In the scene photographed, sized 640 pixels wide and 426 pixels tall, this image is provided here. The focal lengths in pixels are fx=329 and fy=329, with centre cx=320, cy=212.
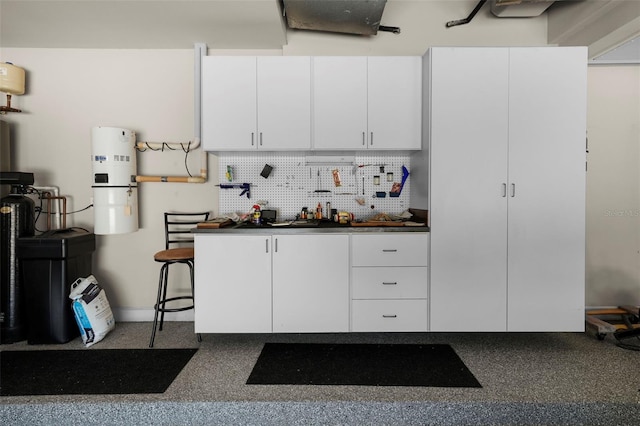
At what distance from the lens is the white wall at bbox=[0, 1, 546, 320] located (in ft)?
9.70

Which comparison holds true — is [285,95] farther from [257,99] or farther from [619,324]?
[619,324]

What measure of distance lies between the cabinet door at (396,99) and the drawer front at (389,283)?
0.98 meters

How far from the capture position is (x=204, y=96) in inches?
102

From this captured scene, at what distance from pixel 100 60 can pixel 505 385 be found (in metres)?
4.05

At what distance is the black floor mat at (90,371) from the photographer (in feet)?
6.40

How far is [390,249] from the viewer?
7.82ft

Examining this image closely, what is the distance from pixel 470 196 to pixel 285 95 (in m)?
1.60

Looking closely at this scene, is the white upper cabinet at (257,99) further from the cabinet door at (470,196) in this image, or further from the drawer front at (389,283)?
the drawer front at (389,283)

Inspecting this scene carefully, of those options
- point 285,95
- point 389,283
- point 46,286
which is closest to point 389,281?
point 389,283

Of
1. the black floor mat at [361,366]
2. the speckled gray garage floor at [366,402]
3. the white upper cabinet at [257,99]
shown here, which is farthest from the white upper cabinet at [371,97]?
the speckled gray garage floor at [366,402]

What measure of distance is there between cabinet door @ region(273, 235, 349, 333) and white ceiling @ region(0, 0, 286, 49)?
1694 millimetres

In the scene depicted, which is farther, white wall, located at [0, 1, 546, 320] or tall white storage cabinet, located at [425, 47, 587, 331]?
white wall, located at [0, 1, 546, 320]

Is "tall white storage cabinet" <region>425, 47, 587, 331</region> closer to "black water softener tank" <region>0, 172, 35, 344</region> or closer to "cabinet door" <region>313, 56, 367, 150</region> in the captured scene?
"cabinet door" <region>313, 56, 367, 150</region>

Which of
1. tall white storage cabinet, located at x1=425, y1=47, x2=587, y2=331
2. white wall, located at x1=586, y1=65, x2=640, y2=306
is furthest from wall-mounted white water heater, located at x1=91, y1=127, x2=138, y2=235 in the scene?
white wall, located at x1=586, y1=65, x2=640, y2=306
